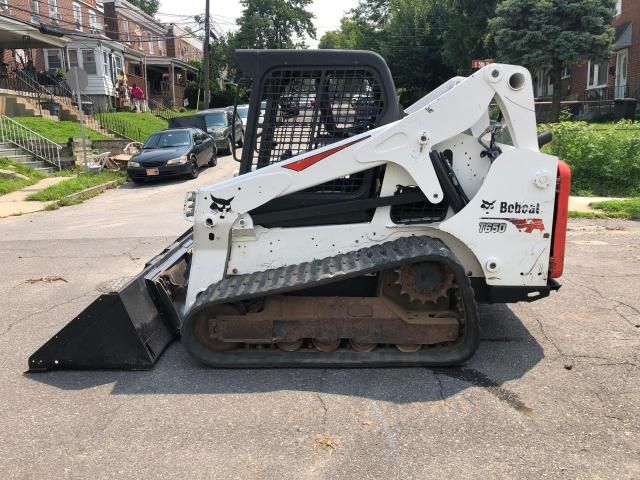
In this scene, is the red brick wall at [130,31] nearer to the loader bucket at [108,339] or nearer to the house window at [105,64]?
the house window at [105,64]

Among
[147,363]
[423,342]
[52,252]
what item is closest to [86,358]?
[147,363]

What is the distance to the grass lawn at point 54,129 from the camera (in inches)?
764

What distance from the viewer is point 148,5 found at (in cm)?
8588

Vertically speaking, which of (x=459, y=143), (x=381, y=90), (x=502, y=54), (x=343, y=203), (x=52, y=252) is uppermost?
(x=502, y=54)

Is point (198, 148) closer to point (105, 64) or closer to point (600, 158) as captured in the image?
point (600, 158)

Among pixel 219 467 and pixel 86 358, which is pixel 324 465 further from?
pixel 86 358

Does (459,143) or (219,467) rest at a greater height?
(459,143)

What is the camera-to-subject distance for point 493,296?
4145 mm

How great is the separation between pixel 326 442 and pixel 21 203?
1203 centimetres

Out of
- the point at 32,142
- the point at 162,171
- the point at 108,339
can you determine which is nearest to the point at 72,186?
the point at 162,171

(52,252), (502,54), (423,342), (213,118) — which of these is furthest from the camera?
(502,54)

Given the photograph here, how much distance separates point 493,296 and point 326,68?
2.04 meters

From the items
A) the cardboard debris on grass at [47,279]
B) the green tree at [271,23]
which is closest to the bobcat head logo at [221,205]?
the cardboard debris on grass at [47,279]

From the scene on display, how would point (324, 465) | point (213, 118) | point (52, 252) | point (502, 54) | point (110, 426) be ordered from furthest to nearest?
point (502, 54), point (213, 118), point (52, 252), point (110, 426), point (324, 465)
